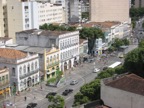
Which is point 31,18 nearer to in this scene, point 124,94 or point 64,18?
point 64,18

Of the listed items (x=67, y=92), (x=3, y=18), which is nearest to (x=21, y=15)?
(x=3, y=18)

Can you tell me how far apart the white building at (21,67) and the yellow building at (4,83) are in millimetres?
1573

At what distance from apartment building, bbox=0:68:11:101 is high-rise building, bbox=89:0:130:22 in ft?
262

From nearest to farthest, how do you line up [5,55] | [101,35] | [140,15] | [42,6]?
[5,55]
[101,35]
[42,6]
[140,15]

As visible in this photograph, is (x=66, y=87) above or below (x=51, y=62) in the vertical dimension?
below

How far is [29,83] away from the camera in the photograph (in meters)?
58.8

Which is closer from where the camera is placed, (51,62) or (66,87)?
(66,87)

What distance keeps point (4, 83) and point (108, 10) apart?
84886 millimetres

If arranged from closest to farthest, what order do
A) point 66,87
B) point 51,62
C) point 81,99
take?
point 81,99 < point 66,87 < point 51,62

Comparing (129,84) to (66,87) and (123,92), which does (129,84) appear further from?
(66,87)

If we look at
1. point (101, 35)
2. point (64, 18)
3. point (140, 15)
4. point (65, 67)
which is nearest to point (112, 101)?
point (65, 67)

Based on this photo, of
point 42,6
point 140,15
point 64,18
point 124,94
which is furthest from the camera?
point 140,15

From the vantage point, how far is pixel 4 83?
2115 inches

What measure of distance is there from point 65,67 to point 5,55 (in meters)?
16.0
